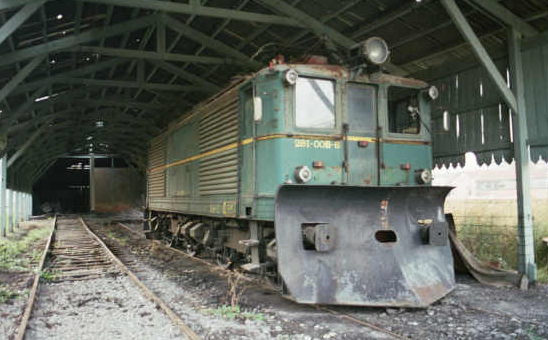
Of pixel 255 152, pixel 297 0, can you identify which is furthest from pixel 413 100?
pixel 297 0

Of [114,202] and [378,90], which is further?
[114,202]

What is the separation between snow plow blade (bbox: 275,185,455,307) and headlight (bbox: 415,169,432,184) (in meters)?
0.50

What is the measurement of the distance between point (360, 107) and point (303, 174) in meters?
1.42

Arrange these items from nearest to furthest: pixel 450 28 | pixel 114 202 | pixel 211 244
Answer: pixel 450 28, pixel 211 244, pixel 114 202

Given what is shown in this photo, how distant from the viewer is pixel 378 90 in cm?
638

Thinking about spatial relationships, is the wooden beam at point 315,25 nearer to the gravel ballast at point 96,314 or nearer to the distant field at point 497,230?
the distant field at point 497,230

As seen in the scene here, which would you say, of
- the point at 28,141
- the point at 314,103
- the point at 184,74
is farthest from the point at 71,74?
the point at 314,103

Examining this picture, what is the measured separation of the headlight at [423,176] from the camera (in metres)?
6.48

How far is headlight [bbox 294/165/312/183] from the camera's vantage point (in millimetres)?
5652

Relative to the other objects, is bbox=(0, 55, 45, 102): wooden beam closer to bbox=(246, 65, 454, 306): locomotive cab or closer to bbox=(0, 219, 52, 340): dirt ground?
bbox=(0, 219, 52, 340): dirt ground

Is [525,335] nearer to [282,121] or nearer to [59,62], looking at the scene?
[282,121]

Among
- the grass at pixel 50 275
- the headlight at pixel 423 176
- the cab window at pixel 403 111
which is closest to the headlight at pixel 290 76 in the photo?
the cab window at pixel 403 111

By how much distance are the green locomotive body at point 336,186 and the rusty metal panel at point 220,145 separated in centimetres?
6

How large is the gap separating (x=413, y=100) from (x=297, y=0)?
3.11 metres
